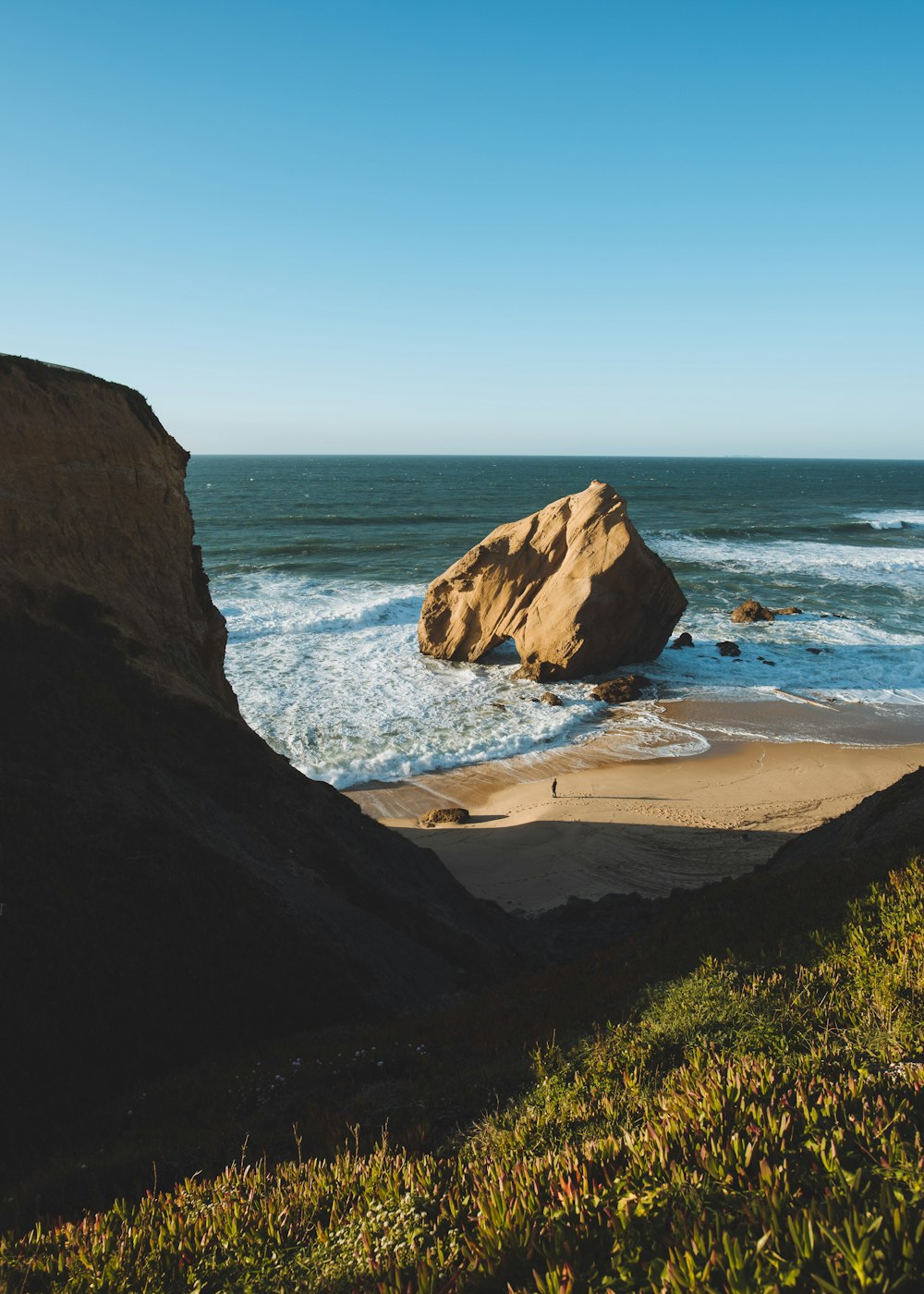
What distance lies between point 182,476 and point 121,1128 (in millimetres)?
11225

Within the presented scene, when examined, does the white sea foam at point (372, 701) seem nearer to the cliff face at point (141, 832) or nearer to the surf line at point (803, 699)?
the surf line at point (803, 699)

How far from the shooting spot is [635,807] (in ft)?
59.1

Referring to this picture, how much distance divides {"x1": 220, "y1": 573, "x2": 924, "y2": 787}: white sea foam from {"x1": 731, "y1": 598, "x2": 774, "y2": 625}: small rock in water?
0.77m

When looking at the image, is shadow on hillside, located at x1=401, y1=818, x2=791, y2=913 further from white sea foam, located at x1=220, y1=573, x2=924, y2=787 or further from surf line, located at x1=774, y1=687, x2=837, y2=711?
surf line, located at x1=774, y1=687, x2=837, y2=711

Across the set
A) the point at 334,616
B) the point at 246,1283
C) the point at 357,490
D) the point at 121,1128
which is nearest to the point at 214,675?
the point at 121,1128

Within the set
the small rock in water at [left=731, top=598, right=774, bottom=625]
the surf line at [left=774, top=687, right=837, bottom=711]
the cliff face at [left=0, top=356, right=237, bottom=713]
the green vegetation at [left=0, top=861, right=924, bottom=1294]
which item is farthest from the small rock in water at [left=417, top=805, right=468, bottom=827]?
the small rock in water at [left=731, top=598, right=774, bottom=625]

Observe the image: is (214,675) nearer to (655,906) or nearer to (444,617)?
(655,906)

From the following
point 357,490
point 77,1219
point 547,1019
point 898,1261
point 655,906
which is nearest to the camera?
point 898,1261

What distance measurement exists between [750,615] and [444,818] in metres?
25.2

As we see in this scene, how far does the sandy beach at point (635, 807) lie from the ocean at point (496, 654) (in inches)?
38.1

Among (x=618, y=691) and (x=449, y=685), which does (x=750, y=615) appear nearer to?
(x=618, y=691)

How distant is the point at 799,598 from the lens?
4275 cm

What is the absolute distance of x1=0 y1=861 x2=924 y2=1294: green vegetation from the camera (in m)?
2.94

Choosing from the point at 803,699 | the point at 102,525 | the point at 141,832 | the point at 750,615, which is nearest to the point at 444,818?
the point at 102,525
